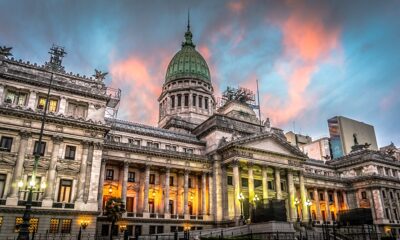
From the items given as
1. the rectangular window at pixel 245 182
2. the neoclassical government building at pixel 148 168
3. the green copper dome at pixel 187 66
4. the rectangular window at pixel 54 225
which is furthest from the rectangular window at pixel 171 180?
the green copper dome at pixel 187 66

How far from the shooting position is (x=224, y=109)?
262 feet

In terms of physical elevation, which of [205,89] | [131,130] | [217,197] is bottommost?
[217,197]

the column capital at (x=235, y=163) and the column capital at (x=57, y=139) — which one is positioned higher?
the column capital at (x=57, y=139)

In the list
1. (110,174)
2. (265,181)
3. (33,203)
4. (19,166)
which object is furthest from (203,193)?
(19,166)

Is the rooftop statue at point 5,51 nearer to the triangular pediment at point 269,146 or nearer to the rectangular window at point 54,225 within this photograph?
the rectangular window at point 54,225

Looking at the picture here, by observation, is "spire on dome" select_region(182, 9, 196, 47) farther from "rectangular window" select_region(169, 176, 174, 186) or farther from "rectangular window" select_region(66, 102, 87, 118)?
"rectangular window" select_region(66, 102, 87, 118)

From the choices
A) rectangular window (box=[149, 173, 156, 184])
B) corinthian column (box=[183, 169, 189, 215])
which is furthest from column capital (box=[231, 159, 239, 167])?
rectangular window (box=[149, 173, 156, 184])

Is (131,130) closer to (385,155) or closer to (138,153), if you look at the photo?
(138,153)

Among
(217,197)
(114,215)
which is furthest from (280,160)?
(114,215)

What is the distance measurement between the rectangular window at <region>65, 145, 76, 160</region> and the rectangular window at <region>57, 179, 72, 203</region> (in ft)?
9.69

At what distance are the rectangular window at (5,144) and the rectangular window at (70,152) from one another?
20.5 ft

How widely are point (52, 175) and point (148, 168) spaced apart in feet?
51.4

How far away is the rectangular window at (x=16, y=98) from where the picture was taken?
128 ft

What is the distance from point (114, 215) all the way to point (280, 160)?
32272 mm
